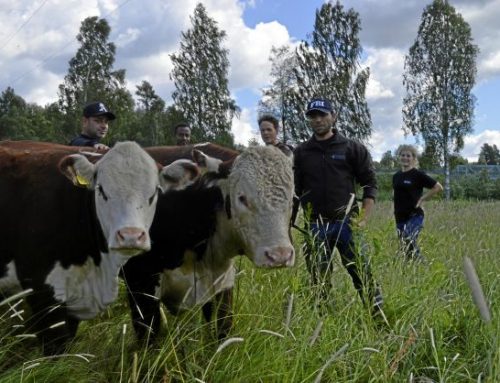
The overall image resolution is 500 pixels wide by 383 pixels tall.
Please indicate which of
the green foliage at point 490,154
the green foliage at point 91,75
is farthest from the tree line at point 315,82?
the green foliage at point 490,154

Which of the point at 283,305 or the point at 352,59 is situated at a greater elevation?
the point at 352,59

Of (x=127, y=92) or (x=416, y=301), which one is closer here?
(x=416, y=301)

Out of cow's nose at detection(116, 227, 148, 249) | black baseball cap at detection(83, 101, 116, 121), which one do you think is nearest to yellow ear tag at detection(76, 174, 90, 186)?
cow's nose at detection(116, 227, 148, 249)

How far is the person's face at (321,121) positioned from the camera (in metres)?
6.11

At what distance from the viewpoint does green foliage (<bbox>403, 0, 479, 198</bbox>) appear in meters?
33.9

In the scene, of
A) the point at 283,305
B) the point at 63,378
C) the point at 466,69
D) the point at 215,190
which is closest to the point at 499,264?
the point at 283,305

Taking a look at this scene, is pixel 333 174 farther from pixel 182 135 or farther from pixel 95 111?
pixel 182 135

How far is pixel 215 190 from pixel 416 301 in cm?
190

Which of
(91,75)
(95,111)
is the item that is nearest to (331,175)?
(95,111)

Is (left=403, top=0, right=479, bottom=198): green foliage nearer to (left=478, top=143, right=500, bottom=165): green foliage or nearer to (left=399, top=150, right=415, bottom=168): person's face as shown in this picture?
(left=399, top=150, right=415, bottom=168): person's face

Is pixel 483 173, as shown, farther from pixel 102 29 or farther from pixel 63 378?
pixel 63 378

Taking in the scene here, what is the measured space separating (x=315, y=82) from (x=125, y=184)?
3300cm

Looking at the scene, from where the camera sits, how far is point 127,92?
35.4 metres

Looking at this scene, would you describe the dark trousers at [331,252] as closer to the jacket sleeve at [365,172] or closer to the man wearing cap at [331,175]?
the man wearing cap at [331,175]
